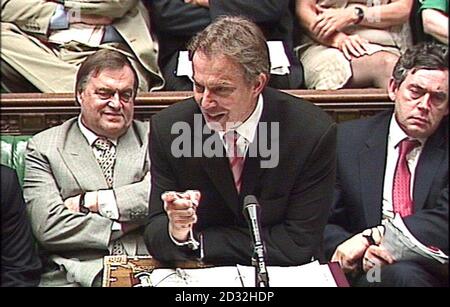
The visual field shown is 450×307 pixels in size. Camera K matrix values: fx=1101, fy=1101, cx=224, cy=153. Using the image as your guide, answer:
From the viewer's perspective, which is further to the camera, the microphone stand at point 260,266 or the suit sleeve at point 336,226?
the suit sleeve at point 336,226

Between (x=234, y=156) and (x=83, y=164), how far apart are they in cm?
29

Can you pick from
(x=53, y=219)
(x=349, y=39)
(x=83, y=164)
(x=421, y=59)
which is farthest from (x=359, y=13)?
(x=53, y=219)

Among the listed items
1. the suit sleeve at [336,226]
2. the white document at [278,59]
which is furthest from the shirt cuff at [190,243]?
the white document at [278,59]

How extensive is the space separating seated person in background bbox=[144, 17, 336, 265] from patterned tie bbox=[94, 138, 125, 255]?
0.20 ft

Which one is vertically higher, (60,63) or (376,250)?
(60,63)

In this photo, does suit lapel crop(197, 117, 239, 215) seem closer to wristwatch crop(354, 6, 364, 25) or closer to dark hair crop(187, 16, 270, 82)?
dark hair crop(187, 16, 270, 82)

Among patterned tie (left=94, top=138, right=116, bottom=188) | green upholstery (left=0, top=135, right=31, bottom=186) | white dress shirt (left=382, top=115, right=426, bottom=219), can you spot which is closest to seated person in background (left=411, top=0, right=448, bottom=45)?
white dress shirt (left=382, top=115, right=426, bottom=219)

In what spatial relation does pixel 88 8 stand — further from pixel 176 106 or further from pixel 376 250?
pixel 376 250

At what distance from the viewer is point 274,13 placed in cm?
213

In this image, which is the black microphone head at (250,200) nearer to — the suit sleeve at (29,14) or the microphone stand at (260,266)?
the microphone stand at (260,266)

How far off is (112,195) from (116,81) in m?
0.22

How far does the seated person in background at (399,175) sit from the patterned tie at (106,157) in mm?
427

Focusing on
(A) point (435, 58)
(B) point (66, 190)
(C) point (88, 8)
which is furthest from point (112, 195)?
(A) point (435, 58)

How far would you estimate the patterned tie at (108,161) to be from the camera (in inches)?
82.7
